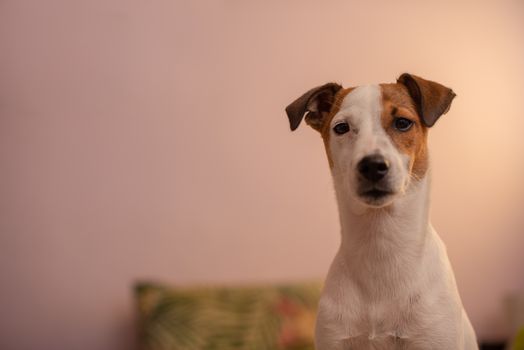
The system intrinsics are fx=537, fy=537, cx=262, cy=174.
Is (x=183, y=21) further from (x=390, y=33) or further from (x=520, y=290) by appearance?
(x=520, y=290)

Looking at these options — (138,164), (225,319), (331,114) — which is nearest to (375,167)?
(331,114)

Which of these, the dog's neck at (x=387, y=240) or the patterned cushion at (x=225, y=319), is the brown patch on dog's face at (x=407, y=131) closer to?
the dog's neck at (x=387, y=240)

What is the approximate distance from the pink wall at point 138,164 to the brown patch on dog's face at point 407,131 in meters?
1.20

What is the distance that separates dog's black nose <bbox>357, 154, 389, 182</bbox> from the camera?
94 centimetres

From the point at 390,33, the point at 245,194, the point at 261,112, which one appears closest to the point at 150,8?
the point at 261,112

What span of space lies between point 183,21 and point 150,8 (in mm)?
162

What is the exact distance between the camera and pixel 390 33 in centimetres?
157

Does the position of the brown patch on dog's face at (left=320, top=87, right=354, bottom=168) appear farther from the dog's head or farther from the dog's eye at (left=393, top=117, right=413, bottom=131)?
the dog's eye at (left=393, top=117, right=413, bottom=131)

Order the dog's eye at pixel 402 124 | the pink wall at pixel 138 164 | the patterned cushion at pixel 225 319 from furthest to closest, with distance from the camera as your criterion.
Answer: the pink wall at pixel 138 164 → the patterned cushion at pixel 225 319 → the dog's eye at pixel 402 124

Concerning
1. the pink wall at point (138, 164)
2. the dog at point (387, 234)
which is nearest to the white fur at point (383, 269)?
the dog at point (387, 234)

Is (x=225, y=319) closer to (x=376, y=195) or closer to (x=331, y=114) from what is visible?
(x=331, y=114)

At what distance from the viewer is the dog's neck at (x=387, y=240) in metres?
1.00

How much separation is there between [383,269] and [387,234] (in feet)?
0.26

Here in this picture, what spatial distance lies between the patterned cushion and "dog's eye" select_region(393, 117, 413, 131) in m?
1.48
